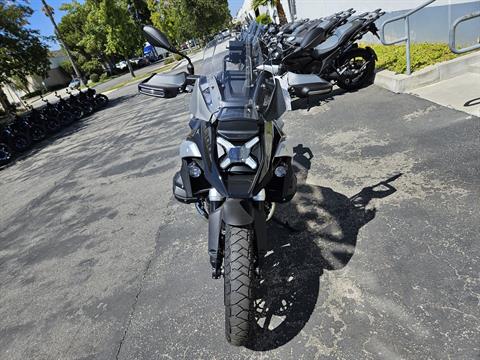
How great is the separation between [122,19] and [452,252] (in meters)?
27.3

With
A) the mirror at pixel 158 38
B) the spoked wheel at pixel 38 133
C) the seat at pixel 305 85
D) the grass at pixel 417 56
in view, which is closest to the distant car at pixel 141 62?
the spoked wheel at pixel 38 133

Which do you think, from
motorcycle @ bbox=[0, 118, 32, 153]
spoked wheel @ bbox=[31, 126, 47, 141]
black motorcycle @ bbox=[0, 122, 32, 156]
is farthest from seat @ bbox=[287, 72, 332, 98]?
spoked wheel @ bbox=[31, 126, 47, 141]

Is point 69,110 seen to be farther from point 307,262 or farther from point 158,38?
point 307,262

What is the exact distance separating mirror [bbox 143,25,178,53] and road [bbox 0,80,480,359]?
194 cm

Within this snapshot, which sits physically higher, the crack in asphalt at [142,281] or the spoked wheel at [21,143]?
the spoked wheel at [21,143]

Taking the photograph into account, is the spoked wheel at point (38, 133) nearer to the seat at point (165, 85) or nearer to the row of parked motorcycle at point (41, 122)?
the row of parked motorcycle at point (41, 122)

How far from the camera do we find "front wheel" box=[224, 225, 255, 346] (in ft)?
6.05

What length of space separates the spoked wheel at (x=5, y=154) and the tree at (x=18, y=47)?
6202 millimetres

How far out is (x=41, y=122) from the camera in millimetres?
11773

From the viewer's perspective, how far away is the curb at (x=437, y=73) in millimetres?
5441

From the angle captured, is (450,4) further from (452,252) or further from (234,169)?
(234,169)

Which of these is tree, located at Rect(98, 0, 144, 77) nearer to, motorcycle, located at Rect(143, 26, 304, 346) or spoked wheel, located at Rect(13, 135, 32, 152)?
spoked wheel, located at Rect(13, 135, 32, 152)

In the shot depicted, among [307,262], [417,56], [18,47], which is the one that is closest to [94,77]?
[18,47]

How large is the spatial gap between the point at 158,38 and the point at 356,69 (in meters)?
5.45
